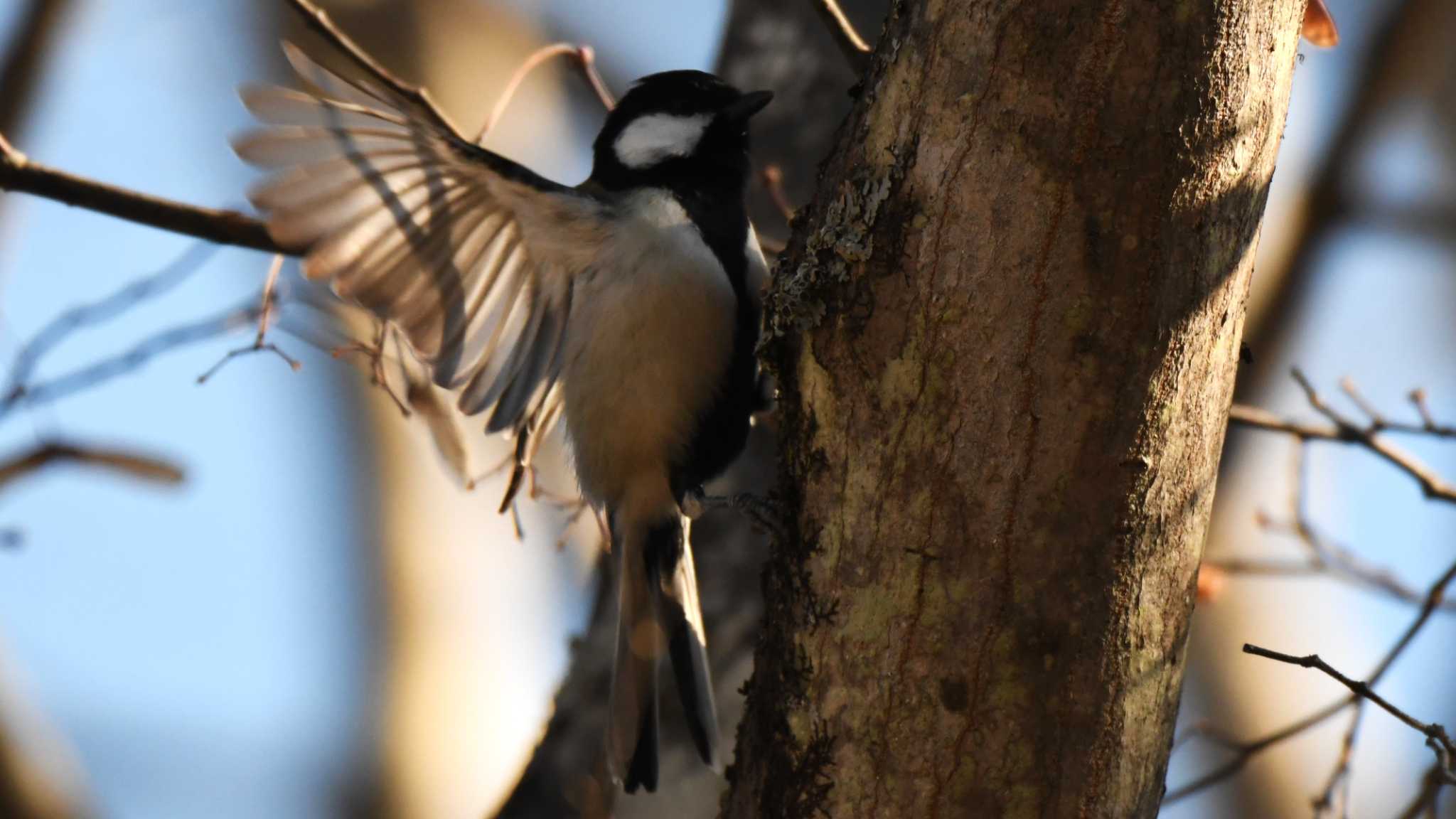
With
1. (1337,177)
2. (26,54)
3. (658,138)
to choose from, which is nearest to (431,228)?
(658,138)

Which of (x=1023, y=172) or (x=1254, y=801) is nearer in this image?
(x=1023, y=172)

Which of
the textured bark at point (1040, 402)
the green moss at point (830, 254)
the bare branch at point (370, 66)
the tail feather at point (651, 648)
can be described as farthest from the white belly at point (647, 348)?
the textured bark at point (1040, 402)

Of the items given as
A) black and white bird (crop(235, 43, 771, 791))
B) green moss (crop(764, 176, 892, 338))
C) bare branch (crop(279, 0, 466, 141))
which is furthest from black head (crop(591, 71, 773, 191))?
green moss (crop(764, 176, 892, 338))

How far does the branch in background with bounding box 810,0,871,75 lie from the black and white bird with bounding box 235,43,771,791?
1.48ft

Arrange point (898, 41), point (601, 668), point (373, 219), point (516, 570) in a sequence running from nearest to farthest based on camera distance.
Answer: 1. point (898, 41)
2. point (373, 219)
3. point (601, 668)
4. point (516, 570)

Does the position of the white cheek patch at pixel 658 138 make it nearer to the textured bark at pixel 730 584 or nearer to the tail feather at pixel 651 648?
the textured bark at pixel 730 584

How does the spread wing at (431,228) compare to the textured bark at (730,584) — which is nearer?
the spread wing at (431,228)

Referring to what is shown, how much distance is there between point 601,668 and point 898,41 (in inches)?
74.0

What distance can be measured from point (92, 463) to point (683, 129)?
1674 millimetres

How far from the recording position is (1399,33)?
5383 millimetres

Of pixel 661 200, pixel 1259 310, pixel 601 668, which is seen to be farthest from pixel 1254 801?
pixel 661 200

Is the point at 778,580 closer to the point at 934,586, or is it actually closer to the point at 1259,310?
the point at 934,586

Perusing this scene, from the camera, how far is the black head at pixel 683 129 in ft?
9.69

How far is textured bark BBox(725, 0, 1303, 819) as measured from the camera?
5.24 feet
